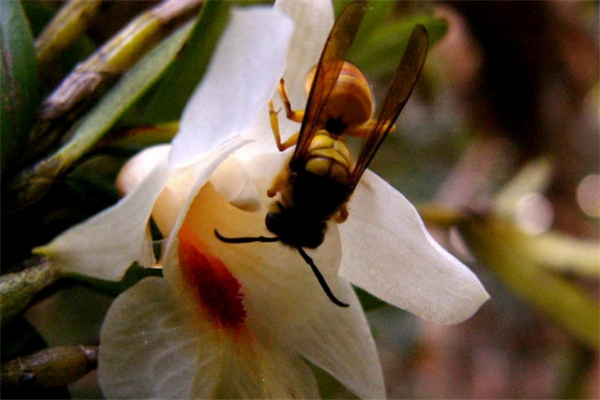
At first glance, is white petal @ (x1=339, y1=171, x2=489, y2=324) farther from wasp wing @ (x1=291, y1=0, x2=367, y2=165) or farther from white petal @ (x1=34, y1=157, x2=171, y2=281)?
white petal @ (x1=34, y1=157, x2=171, y2=281)

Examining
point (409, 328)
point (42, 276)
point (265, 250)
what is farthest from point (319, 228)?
point (409, 328)

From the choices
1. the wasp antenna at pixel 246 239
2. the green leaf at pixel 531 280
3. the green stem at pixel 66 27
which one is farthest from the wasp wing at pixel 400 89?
the green leaf at pixel 531 280

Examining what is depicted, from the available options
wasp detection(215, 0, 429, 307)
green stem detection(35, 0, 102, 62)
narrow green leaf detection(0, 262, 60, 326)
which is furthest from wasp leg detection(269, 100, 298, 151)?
green stem detection(35, 0, 102, 62)

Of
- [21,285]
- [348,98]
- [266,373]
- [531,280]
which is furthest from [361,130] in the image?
[531,280]

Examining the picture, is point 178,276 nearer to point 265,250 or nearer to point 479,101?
point 265,250

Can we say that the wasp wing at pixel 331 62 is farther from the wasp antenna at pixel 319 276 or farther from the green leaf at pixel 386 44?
the green leaf at pixel 386 44

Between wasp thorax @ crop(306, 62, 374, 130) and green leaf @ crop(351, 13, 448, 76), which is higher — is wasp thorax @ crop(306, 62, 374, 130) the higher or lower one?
the higher one
